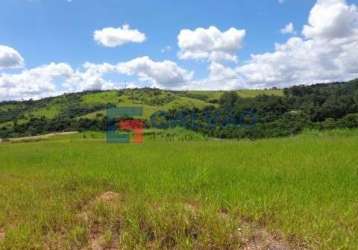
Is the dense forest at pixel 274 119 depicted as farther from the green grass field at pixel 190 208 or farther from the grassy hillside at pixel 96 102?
the green grass field at pixel 190 208

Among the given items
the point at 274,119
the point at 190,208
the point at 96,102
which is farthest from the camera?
the point at 96,102

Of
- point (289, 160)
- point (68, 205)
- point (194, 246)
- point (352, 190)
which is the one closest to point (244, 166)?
point (289, 160)

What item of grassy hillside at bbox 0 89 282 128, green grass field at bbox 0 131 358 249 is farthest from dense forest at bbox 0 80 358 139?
green grass field at bbox 0 131 358 249

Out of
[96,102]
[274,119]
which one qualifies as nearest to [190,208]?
[274,119]

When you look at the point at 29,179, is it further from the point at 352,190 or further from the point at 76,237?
the point at 352,190

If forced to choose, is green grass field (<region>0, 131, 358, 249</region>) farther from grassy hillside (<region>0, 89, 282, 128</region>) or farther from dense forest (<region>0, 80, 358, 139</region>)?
grassy hillside (<region>0, 89, 282, 128</region>)

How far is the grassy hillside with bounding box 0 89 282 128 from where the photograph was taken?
99.1 metres

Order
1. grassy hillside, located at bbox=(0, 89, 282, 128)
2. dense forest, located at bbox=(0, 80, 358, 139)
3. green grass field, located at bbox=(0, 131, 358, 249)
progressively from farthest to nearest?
1. grassy hillside, located at bbox=(0, 89, 282, 128)
2. dense forest, located at bbox=(0, 80, 358, 139)
3. green grass field, located at bbox=(0, 131, 358, 249)

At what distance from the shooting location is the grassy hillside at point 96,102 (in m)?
99.1

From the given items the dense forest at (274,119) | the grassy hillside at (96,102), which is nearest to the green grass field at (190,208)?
the dense forest at (274,119)

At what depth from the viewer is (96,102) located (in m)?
112

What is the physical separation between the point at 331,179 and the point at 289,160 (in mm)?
3053

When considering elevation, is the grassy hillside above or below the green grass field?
above

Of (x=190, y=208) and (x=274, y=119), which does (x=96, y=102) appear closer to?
(x=274, y=119)
